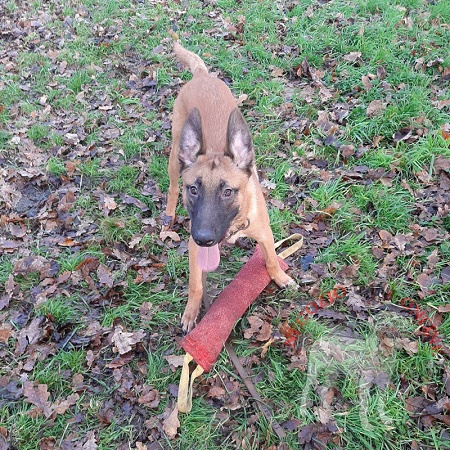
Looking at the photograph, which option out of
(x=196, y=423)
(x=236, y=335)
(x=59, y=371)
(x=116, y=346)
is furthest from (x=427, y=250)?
(x=59, y=371)

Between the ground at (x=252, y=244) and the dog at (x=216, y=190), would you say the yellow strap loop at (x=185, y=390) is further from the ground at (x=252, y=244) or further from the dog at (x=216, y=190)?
the dog at (x=216, y=190)

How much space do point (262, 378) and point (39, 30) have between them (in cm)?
779

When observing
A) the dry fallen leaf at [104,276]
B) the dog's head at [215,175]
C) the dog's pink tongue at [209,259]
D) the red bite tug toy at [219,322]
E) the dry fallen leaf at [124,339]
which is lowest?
the dry fallen leaf at [124,339]

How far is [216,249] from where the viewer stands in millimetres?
3436

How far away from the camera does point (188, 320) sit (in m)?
3.65

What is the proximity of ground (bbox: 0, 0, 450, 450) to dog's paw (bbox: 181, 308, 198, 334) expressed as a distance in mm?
83

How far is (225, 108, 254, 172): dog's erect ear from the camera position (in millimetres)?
3170

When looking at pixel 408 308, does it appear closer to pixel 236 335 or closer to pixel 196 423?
pixel 236 335

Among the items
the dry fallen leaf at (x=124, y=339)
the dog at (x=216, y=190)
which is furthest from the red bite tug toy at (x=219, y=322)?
the dry fallen leaf at (x=124, y=339)

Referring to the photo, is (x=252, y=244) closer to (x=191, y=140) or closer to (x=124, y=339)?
(x=191, y=140)

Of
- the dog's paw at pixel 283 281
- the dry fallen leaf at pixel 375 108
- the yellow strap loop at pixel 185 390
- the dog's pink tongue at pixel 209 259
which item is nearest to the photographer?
the yellow strap loop at pixel 185 390

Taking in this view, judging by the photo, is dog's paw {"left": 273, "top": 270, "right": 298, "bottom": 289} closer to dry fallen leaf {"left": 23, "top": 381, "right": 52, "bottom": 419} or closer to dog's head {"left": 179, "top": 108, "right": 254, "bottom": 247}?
dog's head {"left": 179, "top": 108, "right": 254, "bottom": 247}

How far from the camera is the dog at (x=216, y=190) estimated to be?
311cm

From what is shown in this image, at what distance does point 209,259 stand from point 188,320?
62 centimetres
